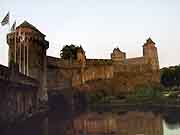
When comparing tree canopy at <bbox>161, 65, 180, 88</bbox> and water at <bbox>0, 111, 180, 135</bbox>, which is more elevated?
tree canopy at <bbox>161, 65, 180, 88</bbox>

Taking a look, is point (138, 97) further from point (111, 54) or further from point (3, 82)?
point (3, 82)

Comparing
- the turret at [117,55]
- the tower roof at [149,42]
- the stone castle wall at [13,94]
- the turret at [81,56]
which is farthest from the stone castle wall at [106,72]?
the stone castle wall at [13,94]

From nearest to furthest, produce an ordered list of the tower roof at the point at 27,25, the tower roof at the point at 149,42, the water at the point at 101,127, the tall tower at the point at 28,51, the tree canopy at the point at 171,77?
the water at the point at 101,127, the tall tower at the point at 28,51, the tower roof at the point at 27,25, the tree canopy at the point at 171,77, the tower roof at the point at 149,42

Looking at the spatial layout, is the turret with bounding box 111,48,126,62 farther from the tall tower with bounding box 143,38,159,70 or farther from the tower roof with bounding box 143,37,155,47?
the tower roof with bounding box 143,37,155,47

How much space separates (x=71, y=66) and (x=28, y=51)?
16714mm

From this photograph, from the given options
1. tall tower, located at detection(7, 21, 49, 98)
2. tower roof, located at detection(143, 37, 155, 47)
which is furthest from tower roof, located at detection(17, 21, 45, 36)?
tower roof, located at detection(143, 37, 155, 47)

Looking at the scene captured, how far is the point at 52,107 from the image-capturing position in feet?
139

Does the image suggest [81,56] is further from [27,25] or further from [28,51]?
[28,51]

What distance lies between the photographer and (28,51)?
3716 cm

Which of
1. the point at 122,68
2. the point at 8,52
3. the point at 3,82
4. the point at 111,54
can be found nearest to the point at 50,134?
the point at 3,82

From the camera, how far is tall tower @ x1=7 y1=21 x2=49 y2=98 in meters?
36.4

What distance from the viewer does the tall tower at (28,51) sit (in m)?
36.4

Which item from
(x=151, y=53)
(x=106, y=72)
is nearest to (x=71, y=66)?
(x=106, y=72)

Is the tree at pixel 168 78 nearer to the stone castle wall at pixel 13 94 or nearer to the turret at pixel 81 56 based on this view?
the turret at pixel 81 56
